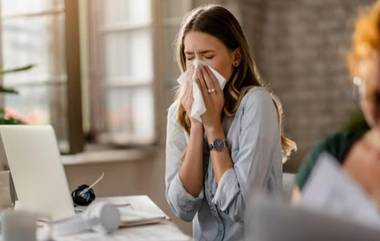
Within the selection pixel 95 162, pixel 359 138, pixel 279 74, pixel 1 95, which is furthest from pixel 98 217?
pixel 279 74

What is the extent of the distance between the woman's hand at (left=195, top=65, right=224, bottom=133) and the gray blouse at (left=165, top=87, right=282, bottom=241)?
0.06 metres

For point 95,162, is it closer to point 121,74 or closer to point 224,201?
point 121,74

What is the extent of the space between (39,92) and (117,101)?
1.43ft

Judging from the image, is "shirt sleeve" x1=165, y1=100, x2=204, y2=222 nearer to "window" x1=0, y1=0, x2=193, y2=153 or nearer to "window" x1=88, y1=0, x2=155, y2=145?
"window" x1=0, y1=0, x2=193, y2=153

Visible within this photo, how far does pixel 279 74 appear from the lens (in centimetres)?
377

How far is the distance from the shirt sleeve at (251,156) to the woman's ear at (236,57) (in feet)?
0.36

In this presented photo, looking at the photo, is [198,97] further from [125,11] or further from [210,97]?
[125,11]

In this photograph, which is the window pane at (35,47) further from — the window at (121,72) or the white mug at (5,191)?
the white mug at (5,191)

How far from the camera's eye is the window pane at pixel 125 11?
3.25m

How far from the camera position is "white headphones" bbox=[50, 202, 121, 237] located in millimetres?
1290

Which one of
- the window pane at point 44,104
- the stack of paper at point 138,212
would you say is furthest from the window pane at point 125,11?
the stack of paper at point 138,212

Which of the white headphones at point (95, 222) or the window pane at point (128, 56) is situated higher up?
the window pane at point (128, 56)

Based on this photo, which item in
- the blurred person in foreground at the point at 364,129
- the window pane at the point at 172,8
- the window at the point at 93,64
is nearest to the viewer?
the blurred person in foreground at the point at 364,129

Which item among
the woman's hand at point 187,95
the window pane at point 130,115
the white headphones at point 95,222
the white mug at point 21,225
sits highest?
the woman's hand at point 187,95
